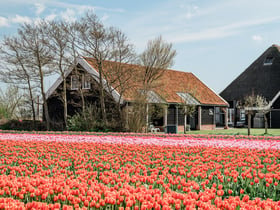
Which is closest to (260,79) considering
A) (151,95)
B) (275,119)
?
(275,119)

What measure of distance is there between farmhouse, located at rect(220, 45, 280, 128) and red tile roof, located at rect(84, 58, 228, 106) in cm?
633

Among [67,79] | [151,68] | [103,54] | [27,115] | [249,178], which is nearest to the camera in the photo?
[249,178]

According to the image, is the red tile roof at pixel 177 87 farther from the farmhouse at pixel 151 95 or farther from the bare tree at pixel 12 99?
the bare tree at pixel 12 99

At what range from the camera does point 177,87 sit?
38.4 metres

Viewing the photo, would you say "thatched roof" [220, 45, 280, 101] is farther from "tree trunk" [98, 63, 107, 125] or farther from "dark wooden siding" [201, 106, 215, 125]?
"tree trunk" [98, 63, 107, 125]

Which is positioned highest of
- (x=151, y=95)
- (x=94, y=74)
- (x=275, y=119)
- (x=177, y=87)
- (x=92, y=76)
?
(x=94, y=74)

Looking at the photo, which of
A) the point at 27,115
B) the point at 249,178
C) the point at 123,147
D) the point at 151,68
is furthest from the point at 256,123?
the point at 249,178

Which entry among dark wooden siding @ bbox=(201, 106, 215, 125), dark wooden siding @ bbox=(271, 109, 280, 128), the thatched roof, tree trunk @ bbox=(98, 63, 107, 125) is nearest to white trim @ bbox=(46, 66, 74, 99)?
tree trunk @ bbox=(98, 63, 107, 125)

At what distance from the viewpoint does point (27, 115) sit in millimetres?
37188

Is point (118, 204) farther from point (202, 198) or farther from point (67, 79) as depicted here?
point (67, 79)

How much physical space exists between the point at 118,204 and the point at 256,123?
137 ft

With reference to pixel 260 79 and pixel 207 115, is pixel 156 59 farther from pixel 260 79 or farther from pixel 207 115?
pixel 260 79

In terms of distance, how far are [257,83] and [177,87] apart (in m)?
15.0

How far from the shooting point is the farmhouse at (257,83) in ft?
153
